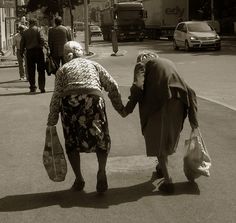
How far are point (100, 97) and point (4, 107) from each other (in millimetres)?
7289

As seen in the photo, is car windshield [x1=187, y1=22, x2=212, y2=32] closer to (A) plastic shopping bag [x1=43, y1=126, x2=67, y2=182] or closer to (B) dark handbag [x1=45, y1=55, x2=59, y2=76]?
(B) dark handbag [x1=45, y1=55, x2=59, y2=76]

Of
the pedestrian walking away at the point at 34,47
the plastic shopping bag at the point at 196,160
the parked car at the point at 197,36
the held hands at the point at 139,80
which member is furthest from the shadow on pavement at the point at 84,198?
the parked car at the point at 197,36

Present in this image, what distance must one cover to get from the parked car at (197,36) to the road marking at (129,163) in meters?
24.3

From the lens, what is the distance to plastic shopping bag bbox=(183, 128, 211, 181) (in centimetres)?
649

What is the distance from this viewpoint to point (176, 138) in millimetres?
6441

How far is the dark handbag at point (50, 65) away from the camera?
44.5 feet

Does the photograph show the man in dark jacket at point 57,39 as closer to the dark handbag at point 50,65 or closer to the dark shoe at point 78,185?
the dark handbag at point 50,65

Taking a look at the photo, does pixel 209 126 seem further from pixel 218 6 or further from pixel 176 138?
pixel 218 6

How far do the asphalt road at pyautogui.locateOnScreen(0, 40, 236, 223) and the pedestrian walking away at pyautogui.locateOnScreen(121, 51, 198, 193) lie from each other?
16.6 inches

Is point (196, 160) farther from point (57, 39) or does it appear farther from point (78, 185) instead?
point (57, 39)

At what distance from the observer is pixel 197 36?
31.7 meters

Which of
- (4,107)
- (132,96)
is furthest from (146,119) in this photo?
(4,107)

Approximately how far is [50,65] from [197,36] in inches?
746

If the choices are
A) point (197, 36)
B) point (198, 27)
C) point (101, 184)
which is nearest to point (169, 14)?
point (198, 27)
